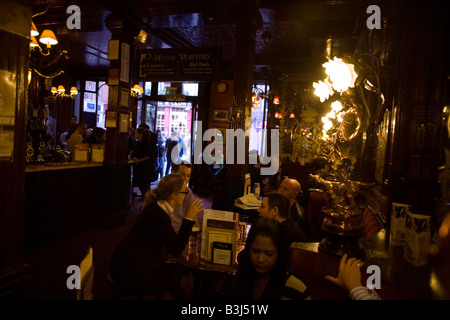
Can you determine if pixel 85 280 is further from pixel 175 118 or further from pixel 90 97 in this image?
pixel 175 118

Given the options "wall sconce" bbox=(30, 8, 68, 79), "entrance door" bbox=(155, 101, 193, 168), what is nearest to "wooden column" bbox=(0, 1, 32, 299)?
"wall sconce" bbox=(30, 8, 68, 79)

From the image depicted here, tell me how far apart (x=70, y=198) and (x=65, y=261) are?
122 cm

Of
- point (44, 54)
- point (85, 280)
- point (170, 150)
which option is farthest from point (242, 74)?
point (170, 150)

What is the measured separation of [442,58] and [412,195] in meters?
1.39

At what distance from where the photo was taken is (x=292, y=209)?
3418 mm

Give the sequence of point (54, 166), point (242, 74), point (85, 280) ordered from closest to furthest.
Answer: point (85, 280) → point (54, 166) → point (242, 74)

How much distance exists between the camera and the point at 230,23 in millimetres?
5711

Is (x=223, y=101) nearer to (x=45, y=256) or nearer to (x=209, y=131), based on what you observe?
(x=209, y=131)

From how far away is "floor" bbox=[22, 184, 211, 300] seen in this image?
292 centimetres

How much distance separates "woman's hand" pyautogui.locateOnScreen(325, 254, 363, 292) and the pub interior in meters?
0.07

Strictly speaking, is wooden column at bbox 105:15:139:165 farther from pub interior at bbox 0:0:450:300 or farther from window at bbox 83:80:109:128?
window at bbox 83:80:109:128
